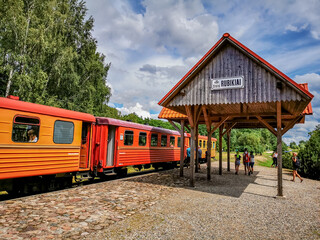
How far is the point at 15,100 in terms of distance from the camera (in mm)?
6875

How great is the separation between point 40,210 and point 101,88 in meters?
20.5

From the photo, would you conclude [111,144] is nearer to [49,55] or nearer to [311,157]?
[49,55]

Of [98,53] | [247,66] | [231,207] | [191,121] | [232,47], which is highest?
[98,53]

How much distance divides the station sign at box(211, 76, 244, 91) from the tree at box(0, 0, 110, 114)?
540 inches

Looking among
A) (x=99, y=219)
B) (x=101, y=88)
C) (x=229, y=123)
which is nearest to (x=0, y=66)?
(x=101, y=88)

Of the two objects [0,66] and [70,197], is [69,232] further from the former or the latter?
[0,66]

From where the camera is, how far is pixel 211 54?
9.43 meters

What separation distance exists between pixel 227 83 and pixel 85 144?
21.9 feet

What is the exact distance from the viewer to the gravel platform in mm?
4707

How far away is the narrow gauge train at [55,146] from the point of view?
261 inches

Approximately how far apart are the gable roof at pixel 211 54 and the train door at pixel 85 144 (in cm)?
343

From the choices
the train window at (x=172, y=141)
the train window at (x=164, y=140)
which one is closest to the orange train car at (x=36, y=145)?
the train window at (x=164, y=140)

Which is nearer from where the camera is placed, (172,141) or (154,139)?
(154,139)

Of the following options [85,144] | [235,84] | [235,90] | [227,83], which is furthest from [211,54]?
[85,144]
